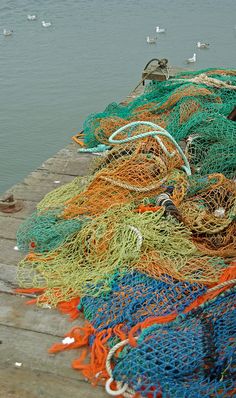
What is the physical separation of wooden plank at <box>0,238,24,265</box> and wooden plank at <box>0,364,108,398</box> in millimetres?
1058

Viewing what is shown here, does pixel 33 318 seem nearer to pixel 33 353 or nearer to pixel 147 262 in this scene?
pixel 33 353

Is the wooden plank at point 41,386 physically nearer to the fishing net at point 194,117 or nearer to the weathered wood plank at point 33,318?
the weathered wood plank at point 33,318

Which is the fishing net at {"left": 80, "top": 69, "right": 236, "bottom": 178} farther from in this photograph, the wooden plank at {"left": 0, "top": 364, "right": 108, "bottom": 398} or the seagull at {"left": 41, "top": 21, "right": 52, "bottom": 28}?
the seagull at {"left": 41, "top": 21, "right": 52, "bottom": 28}

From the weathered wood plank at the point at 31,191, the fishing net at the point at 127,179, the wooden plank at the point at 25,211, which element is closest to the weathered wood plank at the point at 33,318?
the fishing net at the point at 127,179

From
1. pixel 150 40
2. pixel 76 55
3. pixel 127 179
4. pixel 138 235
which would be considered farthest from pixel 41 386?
pixel 150 40

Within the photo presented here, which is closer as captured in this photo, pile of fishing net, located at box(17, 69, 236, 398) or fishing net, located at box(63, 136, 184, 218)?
pile of fishing net, located at box(17, 69, 236, 398)

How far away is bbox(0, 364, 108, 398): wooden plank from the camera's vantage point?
8.09ft

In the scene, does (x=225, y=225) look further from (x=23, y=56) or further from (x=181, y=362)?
(x=23, y=56)

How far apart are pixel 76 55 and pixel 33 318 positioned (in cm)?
1651

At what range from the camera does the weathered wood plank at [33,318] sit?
290 cm

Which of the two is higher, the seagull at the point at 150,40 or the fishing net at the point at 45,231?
the fishing net at the point at 45,231

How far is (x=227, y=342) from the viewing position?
241 cm

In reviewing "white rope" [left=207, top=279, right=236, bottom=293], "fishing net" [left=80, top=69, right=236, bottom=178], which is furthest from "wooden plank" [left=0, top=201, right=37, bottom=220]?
"white rope" [left=207, top=279, right=236, bottom=293]

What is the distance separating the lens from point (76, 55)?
18406 mm
